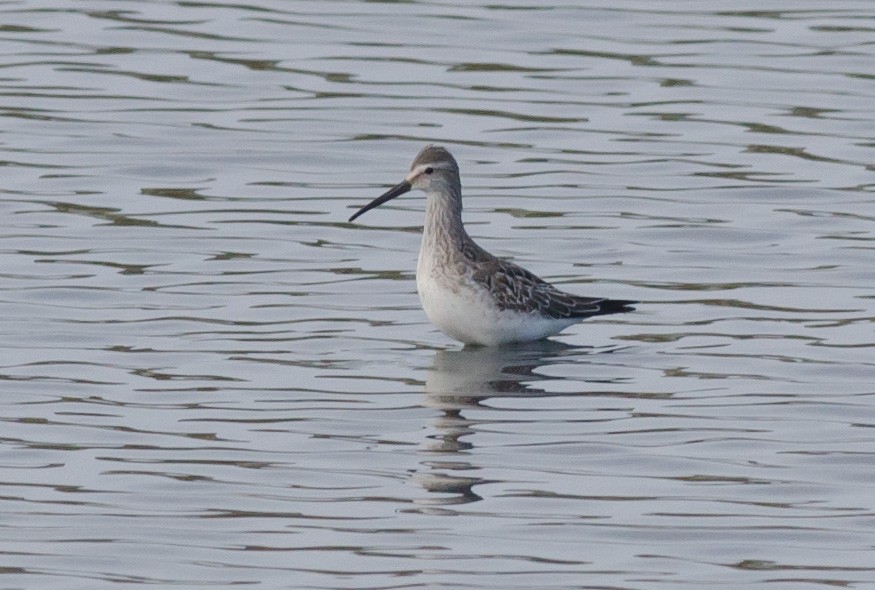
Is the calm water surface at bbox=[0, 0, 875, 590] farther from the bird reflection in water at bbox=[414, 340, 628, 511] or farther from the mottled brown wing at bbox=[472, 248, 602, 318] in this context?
the mottled brown wing at bbox=[472, 248, 602, 318]

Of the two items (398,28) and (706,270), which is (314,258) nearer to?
(706,270)

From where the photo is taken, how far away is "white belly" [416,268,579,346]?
1498 centimetres

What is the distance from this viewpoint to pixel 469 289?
15.1 meters

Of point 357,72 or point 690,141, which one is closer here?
point 690,141

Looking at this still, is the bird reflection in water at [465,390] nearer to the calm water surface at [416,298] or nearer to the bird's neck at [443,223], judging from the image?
the calm water surface at [416,298]

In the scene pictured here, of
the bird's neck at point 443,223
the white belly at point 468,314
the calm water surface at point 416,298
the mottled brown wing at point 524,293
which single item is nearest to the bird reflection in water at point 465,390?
the calm water surface at point 416,298

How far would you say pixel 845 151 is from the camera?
68.2 ft

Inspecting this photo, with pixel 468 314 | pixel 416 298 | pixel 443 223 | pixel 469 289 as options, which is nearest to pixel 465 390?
pixel 468 314

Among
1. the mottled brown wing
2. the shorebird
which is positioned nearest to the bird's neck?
the shorebird

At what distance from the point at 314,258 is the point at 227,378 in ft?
12.2

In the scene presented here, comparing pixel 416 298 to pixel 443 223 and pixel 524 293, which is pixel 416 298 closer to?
pixel 443 223

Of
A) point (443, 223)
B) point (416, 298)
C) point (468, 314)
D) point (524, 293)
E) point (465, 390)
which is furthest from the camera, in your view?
point (416, 298)

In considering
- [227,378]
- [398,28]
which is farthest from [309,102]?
[227,378]

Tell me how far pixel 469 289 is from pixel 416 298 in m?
1.55
